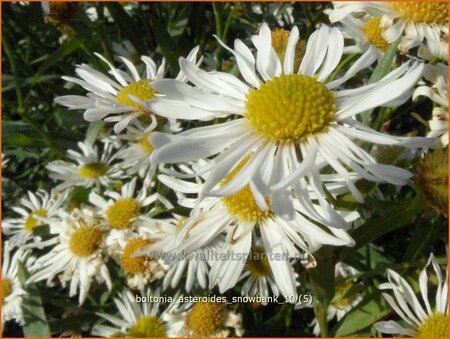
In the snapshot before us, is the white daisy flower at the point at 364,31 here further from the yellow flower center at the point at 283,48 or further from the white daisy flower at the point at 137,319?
the white daisy flower at the point at 137,319

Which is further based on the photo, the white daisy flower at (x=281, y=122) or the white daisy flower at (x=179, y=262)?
the white daisy flower at (x=179, y=262)

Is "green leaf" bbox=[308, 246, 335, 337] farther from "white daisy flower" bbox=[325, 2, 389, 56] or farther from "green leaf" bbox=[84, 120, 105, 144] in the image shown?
"green leaf" bbox=[84, 120, 105, 144]

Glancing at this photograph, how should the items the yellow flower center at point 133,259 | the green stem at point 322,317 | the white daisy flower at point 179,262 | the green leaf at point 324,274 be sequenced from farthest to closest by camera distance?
1. the yellow flower center at point 133,259
2. the white daisy flower at point 179,262
3. the green stem at point 322,317
4. the green leaf at point 324,274

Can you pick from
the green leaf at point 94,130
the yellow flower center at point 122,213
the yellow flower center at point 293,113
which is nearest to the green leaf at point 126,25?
the green leaf at point 94,130

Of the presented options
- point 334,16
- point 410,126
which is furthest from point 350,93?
point 410,126

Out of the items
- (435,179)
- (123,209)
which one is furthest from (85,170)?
(435,179)

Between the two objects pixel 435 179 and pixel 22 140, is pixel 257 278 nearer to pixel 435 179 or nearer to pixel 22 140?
pixel 435 179

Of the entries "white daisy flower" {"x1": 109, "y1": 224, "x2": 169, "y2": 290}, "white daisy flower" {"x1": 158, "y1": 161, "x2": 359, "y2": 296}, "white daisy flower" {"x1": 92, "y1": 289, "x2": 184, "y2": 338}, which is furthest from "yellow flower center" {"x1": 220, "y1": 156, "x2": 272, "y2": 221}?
"white daisy flower" {"x1": 92, "y1": 289, "x2": 184, "y2": 338}
